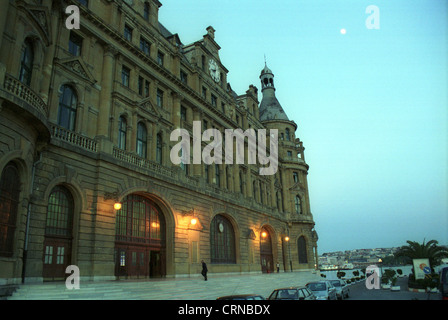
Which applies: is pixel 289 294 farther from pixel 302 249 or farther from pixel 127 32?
pixel 302 249

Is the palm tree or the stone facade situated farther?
the palm tree

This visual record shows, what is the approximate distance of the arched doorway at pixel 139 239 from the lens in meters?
23.0

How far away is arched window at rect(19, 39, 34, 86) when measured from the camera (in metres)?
16.7

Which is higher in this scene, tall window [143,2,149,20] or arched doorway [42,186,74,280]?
tall window [143,2,149,20]

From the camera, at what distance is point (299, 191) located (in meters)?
58.4

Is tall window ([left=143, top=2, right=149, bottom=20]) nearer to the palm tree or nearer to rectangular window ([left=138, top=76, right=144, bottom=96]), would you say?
rectangular window ([left=138, top=76, right=144, bottom=96])

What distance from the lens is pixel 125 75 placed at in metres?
26.3

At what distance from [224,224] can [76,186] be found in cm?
1948

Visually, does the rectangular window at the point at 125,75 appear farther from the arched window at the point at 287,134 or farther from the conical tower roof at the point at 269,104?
the arched window at the point at 287,134


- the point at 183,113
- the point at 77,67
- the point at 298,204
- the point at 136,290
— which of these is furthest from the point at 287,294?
the point at 298,204

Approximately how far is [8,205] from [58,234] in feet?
15.9

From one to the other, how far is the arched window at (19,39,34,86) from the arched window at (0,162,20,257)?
15.0 ft

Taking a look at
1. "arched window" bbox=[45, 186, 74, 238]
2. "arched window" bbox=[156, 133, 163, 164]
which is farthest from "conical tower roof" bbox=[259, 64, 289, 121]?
"arched window" bbox=[45, 186, 74, 238]

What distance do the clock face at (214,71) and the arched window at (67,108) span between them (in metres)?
20.2
